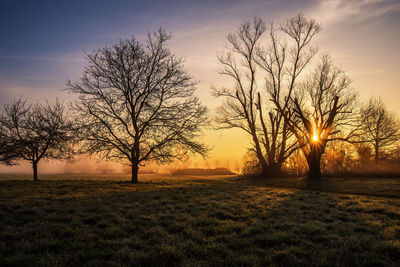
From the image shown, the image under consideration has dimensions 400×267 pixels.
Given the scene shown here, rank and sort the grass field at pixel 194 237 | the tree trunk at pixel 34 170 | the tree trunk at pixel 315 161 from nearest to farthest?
the grass field at pixel 194 237
the tree trunk at pixel 34 170
the tree trunk at pixel 315 161

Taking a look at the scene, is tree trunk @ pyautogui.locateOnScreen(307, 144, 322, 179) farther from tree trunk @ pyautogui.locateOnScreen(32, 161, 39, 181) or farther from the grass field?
tree trunk @ pyautogui.locateOnScreen(32, 161, 39, 181)

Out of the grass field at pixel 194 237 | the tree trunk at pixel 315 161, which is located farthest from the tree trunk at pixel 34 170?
the tree trunk at pixel 315 161

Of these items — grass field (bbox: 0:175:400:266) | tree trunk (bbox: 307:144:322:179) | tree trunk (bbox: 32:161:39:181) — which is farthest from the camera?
tree trunk (bbox: 307:144:322:179)

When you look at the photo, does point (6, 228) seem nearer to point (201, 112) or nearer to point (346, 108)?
point (201, 112)

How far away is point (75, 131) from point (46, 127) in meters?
8.11

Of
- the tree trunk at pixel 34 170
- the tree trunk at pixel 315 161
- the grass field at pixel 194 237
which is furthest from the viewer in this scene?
the tree trunk at pixel 315 161

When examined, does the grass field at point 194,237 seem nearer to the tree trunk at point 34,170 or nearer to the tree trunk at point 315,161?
the tree trunk at point 315,161

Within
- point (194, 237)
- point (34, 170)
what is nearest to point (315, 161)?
point (194, 237)

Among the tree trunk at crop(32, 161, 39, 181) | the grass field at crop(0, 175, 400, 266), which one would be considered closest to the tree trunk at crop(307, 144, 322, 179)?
the grass field at crop(0, 175, 400, 266)

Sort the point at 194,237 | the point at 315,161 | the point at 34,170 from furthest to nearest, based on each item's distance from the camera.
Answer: the point at 315,161 < the point at 34,170 < the point at 194,237

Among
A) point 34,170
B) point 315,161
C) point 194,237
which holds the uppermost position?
point 315,161

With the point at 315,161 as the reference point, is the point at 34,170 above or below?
below

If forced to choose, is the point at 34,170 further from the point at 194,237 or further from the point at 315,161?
the point at 315,161

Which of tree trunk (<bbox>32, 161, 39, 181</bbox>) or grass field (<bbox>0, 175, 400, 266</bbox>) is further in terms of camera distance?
tree trunk (<bbox>32, 161, 39, 181</bbox>)
